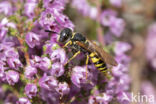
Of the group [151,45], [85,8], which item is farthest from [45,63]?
[151,45]

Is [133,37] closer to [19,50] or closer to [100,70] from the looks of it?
[100,70]

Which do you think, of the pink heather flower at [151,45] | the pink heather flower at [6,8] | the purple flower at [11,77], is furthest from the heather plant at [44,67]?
the pink heather flower at [151,45]

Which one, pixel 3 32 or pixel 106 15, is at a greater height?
pixel 106 15

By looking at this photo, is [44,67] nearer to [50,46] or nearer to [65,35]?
[50,46]

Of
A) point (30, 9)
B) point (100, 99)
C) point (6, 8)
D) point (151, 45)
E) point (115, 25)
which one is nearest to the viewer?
point (100, 99)

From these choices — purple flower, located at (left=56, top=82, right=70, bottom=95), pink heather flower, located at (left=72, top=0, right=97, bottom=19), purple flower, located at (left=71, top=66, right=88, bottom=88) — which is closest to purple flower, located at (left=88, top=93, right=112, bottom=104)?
purple flower, located at (left=71, top=66, right=88, bottom=88)

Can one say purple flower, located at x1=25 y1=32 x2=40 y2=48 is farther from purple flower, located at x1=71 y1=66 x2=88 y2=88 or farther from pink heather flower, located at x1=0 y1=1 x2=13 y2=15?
pink heather flower, located at x1=0 y1=1 x2=13 y2=15
